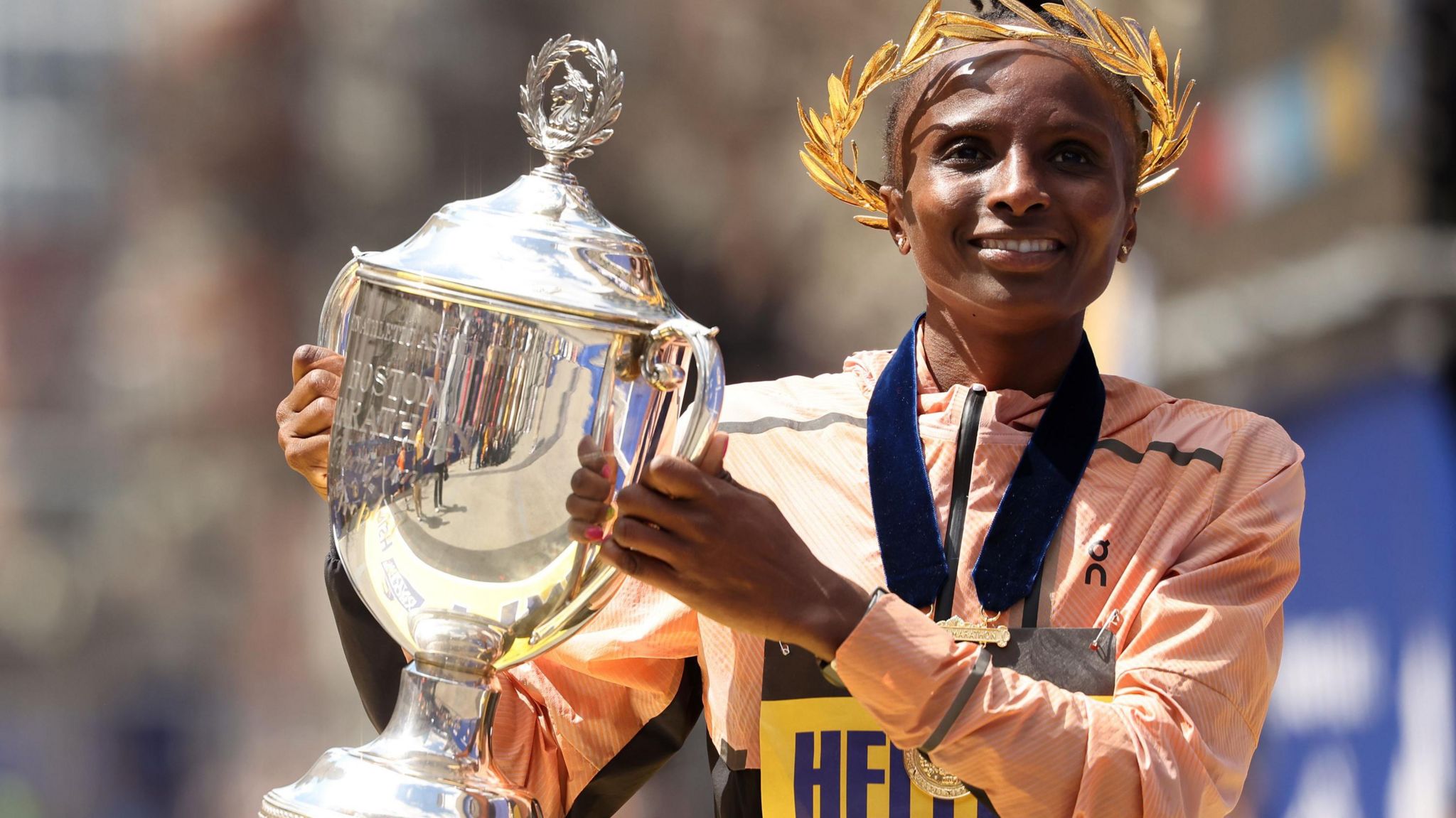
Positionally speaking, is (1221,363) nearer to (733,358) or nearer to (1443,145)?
(1443,145)

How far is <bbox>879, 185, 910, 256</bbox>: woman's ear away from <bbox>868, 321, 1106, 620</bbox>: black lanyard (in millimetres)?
136

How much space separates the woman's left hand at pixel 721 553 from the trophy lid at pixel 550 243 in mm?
135

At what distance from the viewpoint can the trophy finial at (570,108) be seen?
4.54 feet

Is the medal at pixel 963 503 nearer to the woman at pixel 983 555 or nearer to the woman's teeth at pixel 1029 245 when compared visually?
the woman at pixel 983 555

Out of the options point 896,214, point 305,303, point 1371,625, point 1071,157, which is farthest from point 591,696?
point 1371,625

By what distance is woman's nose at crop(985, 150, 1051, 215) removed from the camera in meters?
1.57

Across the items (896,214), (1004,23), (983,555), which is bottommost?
(983,555)

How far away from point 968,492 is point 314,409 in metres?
0.61

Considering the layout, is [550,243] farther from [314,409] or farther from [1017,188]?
[1017,188]

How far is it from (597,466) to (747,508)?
0.12m

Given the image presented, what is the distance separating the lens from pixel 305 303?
11.9 feet

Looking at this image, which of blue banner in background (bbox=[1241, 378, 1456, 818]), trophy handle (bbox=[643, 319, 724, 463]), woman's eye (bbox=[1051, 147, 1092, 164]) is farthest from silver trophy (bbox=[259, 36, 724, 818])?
blue banner in background (bbox=[1241, 378, 1456, 818])

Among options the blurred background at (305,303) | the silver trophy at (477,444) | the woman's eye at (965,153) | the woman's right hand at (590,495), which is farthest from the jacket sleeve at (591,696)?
the blurred background at (305,303)

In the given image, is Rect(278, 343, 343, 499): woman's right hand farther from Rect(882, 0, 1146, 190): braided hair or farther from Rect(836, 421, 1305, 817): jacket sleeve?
Rect(882, 0, 1146, 190): braided hair
